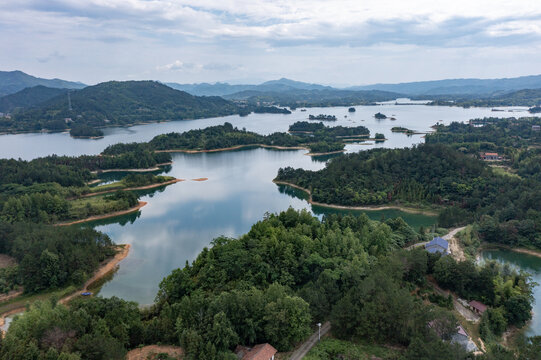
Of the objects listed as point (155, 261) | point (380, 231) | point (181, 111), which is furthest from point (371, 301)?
point (181, 111)

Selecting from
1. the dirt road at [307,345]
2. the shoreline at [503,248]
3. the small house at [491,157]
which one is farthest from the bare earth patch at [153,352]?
the small house at [491,157]

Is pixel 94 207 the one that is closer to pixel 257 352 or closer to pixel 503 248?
pixel 257 352

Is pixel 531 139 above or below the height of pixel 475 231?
above

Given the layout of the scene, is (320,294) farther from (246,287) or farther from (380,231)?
(380,231)

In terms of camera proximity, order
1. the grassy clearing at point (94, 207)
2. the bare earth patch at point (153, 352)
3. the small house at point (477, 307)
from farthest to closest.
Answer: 1. the grassy clearing at point (94, 207)
2. the small house at point (477, 307)
3. the bare earth patch at point (153, 352)

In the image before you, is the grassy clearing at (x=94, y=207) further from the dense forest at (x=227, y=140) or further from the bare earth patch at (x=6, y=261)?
the dense forest at (x=227, y=140)

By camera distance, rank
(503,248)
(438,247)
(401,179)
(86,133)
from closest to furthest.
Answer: (438,247) → (503,248) → (401,179) → (86,133)

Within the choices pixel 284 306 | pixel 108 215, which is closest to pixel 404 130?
pixel 108 215
